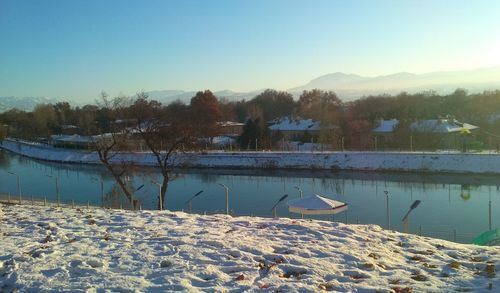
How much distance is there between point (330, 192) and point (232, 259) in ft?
82.0

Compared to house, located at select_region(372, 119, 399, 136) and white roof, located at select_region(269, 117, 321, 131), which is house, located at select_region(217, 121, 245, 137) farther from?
house, located at select_region(372, 119, 399, 136)

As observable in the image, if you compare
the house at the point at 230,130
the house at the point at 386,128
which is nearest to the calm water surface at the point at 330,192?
the house at the point at 386,128

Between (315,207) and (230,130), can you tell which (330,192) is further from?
(230,130)

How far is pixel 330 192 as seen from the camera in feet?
104

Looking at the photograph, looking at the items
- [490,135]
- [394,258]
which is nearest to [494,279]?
[394,258]

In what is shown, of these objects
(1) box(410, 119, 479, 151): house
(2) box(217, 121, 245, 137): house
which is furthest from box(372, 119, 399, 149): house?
(2) box(217, 121, 245, 137): house

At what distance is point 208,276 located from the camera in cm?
670

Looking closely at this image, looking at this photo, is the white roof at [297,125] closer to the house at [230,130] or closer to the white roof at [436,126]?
the house at [230,130]

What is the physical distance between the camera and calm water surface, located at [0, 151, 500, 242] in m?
22.8

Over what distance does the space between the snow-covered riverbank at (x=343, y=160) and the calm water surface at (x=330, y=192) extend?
1477mm

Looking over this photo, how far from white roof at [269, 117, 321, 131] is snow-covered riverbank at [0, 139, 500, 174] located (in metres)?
13.0

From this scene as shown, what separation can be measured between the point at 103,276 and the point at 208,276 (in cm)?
141

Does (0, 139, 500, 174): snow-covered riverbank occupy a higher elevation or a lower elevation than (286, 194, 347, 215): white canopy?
lower

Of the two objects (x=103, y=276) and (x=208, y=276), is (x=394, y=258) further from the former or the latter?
(x=103, y=276)
